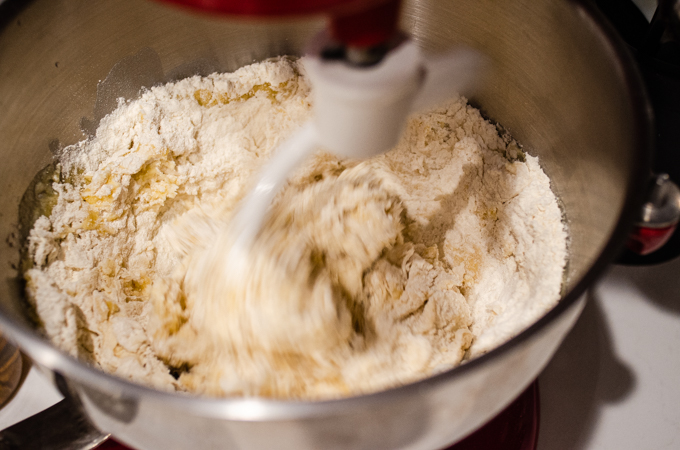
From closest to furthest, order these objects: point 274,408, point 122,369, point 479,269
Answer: point 274,408, point 122,369, point 479,269

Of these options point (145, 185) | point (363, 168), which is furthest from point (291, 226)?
point (145, 185)

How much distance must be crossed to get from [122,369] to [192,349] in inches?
3.1

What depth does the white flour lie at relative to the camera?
60 centimetres

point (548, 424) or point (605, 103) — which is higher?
point (605, 103)

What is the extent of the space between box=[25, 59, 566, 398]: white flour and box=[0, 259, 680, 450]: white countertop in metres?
0.18

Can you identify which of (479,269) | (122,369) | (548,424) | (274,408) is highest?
(274,408)

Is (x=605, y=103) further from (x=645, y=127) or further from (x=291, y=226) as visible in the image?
(x=291, y=226)

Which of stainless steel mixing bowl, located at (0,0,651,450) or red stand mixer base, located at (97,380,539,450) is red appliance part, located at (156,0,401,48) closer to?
stainless steel mixing bowl, located at (0,0,651,450)

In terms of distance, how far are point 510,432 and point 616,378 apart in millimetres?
190

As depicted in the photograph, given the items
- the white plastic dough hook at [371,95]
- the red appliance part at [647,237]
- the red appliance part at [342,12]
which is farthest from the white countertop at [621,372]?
the red appliance part at [342,12]

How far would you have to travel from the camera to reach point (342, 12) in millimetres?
332

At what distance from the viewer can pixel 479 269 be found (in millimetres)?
710

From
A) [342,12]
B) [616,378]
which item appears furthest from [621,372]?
[342,12]

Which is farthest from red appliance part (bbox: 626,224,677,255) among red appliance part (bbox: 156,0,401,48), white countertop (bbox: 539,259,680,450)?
red appliance part (bbox: 156,0,401,48)
